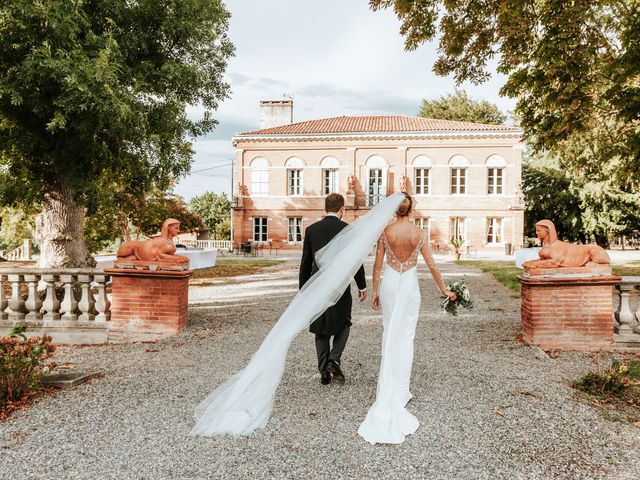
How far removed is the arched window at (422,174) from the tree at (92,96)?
2204 cm

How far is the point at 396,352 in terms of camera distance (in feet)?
13.4

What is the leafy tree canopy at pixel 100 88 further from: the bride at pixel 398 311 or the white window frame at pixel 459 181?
the white window frame at pixel 459 181

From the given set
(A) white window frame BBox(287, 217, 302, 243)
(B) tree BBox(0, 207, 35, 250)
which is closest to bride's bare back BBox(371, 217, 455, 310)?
(B) tree BBox(0, 207, 35, 250)

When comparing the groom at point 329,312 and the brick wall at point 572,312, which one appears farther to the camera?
the brick wall at point 572,312

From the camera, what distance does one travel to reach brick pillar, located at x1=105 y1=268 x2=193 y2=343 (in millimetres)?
6738

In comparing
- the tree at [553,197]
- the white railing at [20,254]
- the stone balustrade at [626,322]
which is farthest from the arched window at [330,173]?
the stone balustrade at [626,322]

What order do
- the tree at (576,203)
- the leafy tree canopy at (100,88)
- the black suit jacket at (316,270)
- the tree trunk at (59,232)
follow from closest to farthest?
the black suit jacket at (316,270), the leafy tree canopy at (100,88), the tree trunk at (59,232), the tree at (576,203)

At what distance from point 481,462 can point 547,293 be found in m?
3.66

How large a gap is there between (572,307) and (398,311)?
3.30 metres

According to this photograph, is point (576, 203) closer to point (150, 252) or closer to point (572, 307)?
point (572, 307)

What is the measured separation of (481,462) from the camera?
3.21 metres

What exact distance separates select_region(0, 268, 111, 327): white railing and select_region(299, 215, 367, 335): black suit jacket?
3.46 m

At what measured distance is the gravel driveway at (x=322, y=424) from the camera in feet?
10.3

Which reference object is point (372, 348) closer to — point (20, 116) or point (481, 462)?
point (481, 462)
